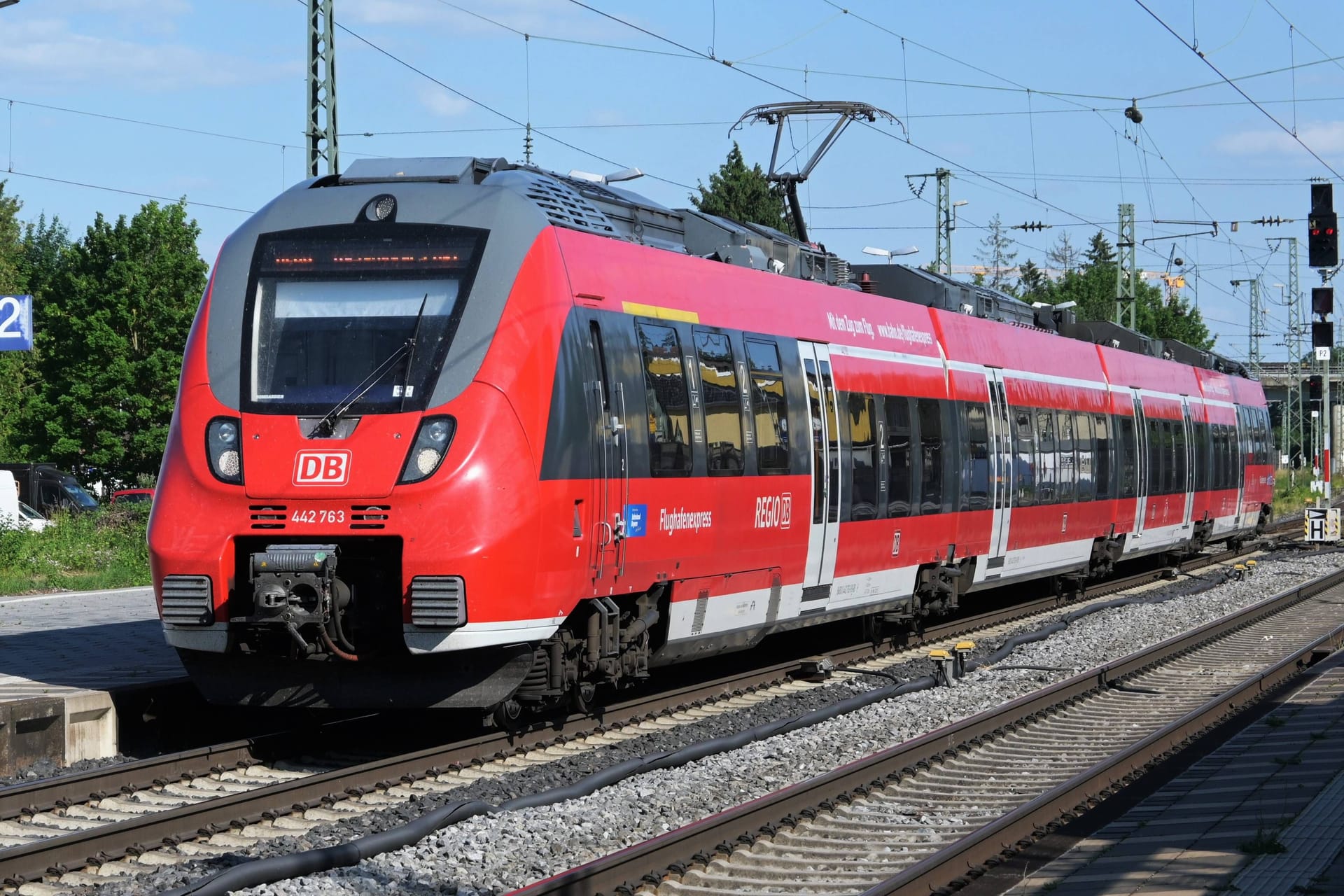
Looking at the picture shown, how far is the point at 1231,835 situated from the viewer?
7887 millimetres

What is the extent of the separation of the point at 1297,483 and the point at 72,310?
168ft

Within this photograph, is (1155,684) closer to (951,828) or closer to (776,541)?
(776,541)

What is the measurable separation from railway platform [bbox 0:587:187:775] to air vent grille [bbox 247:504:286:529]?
1.82 meters

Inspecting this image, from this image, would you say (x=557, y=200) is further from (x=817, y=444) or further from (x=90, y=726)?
(x=90, y=726)

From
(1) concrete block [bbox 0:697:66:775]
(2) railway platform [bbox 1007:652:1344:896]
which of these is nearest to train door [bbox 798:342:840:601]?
(2) railway platform [bbox 1007:652:1344:896]

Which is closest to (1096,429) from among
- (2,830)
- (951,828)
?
(951,828)

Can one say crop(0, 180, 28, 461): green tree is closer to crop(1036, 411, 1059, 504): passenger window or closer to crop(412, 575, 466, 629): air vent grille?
crop(1036, 411, 1059, 504): passenger window

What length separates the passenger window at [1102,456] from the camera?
2316cm

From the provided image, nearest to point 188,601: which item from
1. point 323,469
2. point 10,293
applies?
point 323,469

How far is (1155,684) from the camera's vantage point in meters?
15.0

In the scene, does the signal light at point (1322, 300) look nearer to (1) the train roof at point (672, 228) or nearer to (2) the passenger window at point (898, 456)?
(1) the train roof at point (672, 228)

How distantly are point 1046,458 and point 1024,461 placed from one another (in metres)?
1.09

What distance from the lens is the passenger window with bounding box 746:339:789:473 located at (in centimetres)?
1274

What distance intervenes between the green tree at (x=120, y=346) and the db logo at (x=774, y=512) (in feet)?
108
